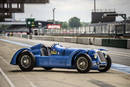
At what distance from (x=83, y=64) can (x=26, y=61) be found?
244 centimetres

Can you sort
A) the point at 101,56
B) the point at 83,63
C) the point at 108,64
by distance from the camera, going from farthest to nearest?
the point at 108,64 → the point at 101,56 → the point at 83,63

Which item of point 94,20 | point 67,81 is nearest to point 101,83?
point 67,81

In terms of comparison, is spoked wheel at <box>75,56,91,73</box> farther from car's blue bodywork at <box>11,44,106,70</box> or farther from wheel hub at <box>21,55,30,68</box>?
wheel hub at <box>21,55,30,68</box>

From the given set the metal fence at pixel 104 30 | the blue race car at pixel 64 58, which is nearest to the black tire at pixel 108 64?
the blue race car at pixel 64 58

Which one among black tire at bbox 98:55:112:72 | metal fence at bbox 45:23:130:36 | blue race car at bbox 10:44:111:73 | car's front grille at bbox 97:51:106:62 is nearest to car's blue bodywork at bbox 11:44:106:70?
blue race car at bbox 10:44:111:73

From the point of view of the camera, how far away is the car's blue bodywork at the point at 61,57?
37.9ft

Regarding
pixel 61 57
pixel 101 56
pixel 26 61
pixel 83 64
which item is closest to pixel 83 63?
pixel 83 64

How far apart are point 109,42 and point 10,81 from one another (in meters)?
29.7

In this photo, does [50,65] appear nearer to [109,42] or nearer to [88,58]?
[88,58]

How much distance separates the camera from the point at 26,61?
1241 cm

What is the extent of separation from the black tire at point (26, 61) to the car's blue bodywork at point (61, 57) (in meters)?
0.20

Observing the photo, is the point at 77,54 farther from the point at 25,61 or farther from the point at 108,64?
the point at 25,61

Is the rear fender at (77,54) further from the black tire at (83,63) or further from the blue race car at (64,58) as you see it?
the black tire at (83,63)

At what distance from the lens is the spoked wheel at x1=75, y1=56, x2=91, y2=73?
36.9 feet
